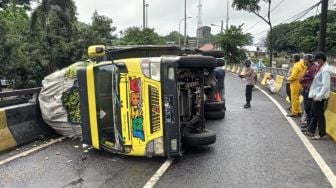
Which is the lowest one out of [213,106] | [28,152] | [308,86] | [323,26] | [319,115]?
[28,152]

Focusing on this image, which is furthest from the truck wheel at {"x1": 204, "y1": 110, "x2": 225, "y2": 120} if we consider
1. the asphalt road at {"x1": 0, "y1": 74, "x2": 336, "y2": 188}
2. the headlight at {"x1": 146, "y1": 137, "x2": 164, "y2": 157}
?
the headlight at {"x1": 146, "y1": 137, "x2": 164, "y2": 157}

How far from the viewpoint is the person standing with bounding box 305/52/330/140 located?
29.1 ft

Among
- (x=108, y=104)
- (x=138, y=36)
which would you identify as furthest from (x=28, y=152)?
(x=138, y=36)

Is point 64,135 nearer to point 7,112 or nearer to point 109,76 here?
point 7,112

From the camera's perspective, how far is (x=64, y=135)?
373 inches

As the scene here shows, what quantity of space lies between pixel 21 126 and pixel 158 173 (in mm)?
3480

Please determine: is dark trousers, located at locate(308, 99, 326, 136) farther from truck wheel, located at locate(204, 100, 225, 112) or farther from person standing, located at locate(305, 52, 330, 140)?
truck wheel, located at locate(204, 100, 225, 112)

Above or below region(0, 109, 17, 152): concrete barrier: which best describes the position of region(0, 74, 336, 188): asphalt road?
below

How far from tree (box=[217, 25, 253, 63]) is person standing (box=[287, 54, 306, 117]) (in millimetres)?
36835

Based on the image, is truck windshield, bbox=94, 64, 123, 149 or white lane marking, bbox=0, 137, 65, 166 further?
white lane marking, bbox=0, 137, 65, 166

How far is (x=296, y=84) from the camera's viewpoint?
12.4 metres

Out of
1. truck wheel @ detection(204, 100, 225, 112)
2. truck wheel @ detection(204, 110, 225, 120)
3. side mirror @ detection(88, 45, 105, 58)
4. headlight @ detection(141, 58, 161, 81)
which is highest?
side mirror @ detection(88, 45, 105, 58)

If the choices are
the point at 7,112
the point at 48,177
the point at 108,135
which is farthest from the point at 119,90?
the point at 7,112

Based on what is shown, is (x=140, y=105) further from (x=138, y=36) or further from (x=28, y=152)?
(x=138, y=36)
